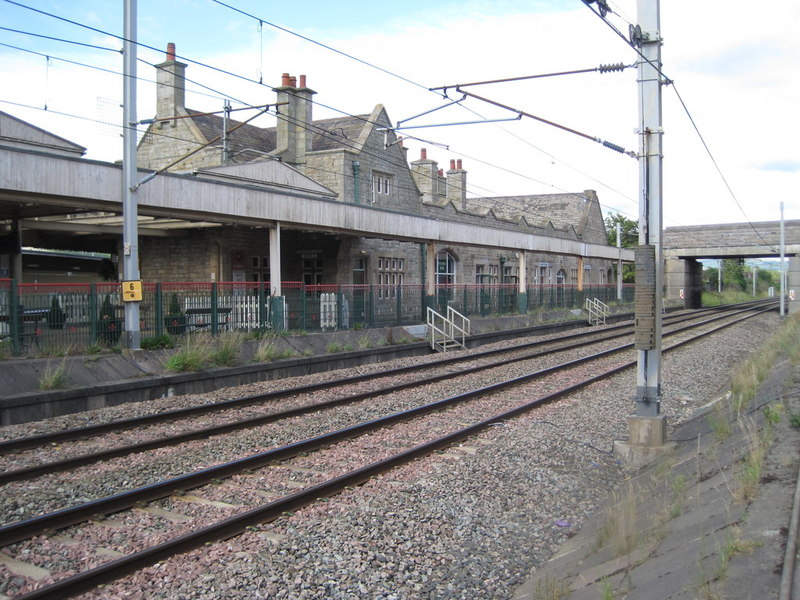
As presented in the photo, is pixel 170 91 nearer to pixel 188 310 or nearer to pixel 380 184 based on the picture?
pixel 380 184

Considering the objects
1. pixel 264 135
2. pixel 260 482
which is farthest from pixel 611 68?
pixel 264 135

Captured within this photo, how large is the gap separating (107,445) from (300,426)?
8.89 feet

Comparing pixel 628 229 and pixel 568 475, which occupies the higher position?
pixel 628 229

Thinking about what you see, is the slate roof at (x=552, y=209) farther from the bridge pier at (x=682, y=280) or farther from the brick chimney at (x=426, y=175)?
the brick chimney at (x=426, y=175)

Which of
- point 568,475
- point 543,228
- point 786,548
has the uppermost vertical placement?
point 543,228

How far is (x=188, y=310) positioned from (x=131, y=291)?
2.89m

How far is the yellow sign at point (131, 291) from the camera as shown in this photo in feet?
47.8

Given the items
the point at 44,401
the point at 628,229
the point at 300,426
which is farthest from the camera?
the point at 628,229

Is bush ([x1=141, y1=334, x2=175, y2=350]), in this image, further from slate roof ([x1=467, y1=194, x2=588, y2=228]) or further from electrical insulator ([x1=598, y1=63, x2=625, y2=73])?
slate roof ([x1=467, y1=194, x2=588, y2=228])

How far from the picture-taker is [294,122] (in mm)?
30969

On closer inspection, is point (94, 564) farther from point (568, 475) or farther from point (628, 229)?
point (628, 229)

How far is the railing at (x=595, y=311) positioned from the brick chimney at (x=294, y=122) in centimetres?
1770

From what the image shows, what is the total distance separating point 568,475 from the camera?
8.45 meters

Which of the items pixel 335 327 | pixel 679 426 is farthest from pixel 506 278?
pixel 679 426
